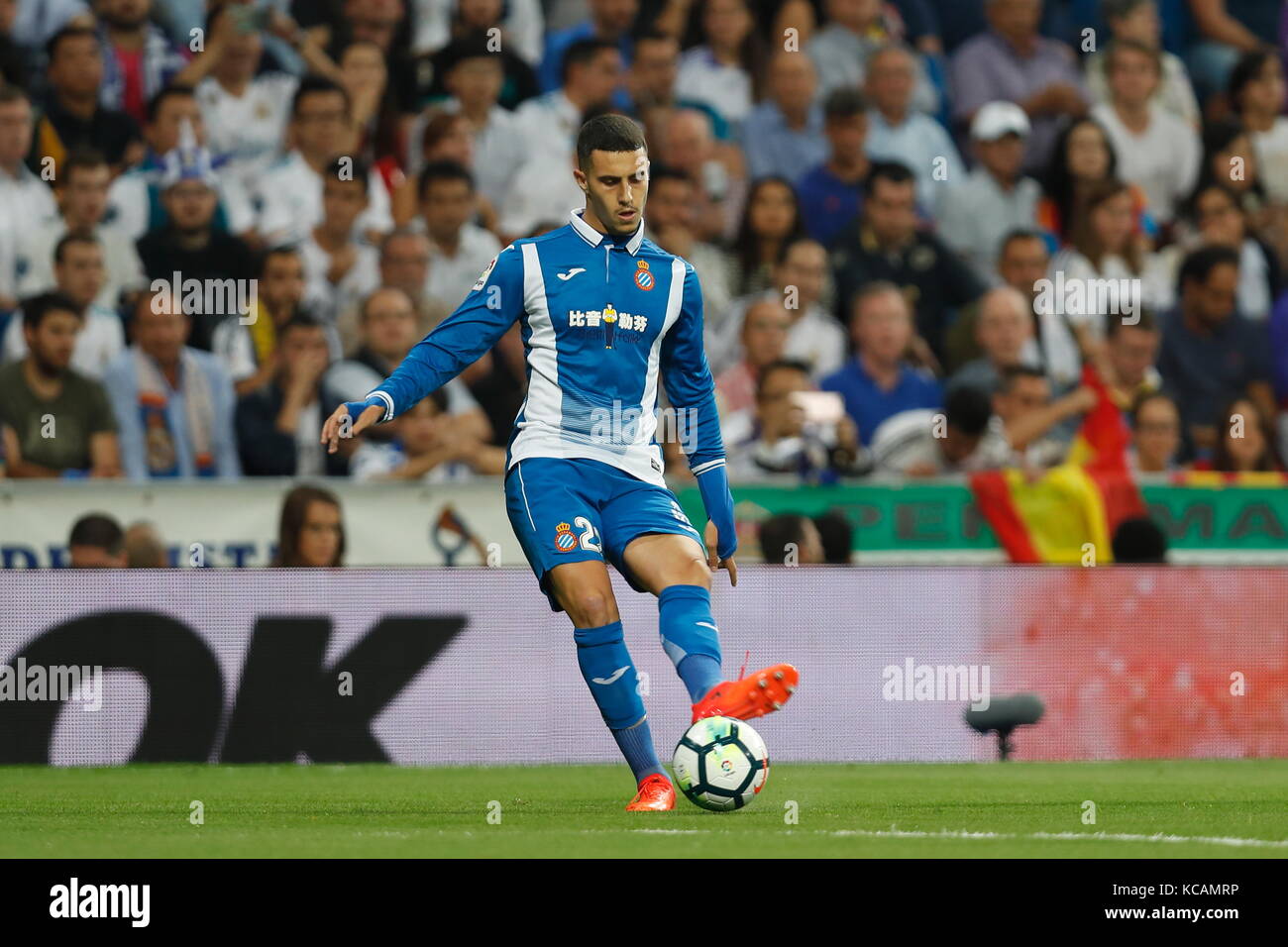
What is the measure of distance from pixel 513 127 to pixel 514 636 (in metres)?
5.02

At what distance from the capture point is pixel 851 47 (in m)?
15.4

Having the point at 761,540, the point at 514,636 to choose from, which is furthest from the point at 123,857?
the point at 761,540

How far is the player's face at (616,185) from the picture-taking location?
7.02 meters

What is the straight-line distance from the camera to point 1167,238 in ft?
50.4

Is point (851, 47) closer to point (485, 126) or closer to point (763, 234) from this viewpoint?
point (763, 234)

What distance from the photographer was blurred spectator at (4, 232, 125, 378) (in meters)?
12.5

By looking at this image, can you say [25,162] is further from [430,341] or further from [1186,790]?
[1186,790]

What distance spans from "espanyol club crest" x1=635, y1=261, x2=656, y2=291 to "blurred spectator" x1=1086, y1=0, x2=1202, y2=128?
30.7ft

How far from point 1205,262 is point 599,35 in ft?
15.4

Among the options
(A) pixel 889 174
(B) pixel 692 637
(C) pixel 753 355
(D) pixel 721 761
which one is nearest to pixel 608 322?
(B) pixel 692 637

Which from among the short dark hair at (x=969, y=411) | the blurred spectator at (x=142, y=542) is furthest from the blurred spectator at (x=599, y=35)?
the blurred spectator at (x=142, y=542)

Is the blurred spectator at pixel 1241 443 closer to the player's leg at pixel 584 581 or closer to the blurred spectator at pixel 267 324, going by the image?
the blurred spectator at pixel 267 324

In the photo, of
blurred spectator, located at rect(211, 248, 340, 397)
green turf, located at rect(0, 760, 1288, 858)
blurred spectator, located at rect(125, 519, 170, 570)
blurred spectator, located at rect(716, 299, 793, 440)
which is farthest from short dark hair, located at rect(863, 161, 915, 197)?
blurred spectator, located at rect(125, 519, 170, 570)

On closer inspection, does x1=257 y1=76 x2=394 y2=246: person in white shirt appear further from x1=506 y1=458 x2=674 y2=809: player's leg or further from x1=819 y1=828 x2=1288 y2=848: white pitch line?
x1=819 y1=828 x2=1288 y2=848: white pitch line
